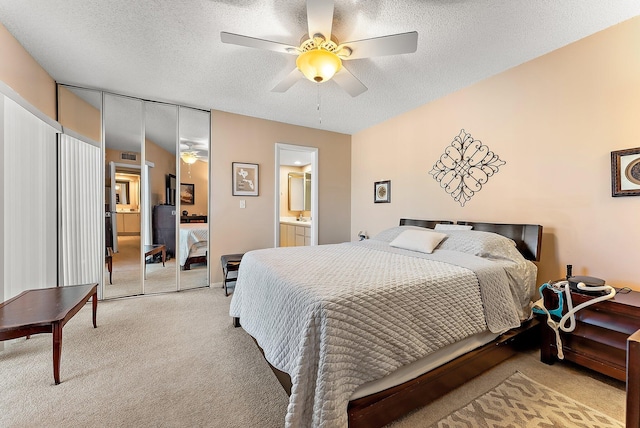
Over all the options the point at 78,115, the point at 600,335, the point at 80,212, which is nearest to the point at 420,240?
the point at 600,335

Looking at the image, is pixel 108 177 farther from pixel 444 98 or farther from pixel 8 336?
pixel 444 98

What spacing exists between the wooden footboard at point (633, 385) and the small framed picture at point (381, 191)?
3120 millimetres

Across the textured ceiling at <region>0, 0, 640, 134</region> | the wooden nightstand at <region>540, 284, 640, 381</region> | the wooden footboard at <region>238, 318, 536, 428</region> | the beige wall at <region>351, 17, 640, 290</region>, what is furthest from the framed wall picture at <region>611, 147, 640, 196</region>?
the wooden footboard at <region>238, 318, 536, 428</region>

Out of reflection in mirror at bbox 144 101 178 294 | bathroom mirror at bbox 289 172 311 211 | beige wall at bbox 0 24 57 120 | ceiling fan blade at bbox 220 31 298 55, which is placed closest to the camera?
ceiling fan blade at bbox 220 31 298 55

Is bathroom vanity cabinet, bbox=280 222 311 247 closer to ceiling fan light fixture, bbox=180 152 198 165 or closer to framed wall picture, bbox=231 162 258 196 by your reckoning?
framed wall picture, bbox=231 162 258 196

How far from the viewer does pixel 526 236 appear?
230cm

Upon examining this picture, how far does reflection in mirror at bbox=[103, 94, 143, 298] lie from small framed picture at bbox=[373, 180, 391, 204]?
3.35 m

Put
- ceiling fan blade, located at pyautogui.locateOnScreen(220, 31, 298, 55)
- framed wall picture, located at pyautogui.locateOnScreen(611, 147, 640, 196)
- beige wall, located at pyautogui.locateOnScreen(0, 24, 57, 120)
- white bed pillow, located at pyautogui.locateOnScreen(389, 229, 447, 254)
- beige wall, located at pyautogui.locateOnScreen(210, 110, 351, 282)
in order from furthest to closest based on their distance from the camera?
beige wall, located at pyautogui.locateOnScreen(210, 110, 351, 282), white bed pillow, located at pyautogui.locateOnScreen(389, 229, 447, 254), beige wall, located at pyautogui.locateOnScreen(0, 24, 57, 120), framed wall picture, located at pyautogui.locateOnScreen(611, 147, 640, 196), ceiling fan blade, located at pyautogui.locateOnScreen(220, 31, 298, 55)

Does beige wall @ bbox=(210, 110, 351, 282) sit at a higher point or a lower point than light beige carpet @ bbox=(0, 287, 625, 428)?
higher

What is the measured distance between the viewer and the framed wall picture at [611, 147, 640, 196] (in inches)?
71.2

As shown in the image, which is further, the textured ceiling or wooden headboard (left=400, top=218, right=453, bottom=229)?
wooden headboard (left=400, top=218, right=453, bottom=229)

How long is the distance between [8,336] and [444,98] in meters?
4.28

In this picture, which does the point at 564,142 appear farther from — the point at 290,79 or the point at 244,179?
the point at 244,179

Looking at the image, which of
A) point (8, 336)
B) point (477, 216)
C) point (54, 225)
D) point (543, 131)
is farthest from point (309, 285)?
point (54, 225)
